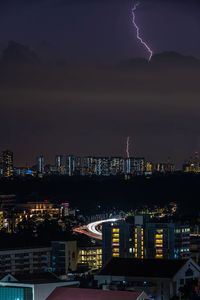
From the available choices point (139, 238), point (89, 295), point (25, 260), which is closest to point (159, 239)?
point (139, 238)

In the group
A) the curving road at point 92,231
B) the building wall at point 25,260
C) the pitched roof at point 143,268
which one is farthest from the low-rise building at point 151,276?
the curving road at point 92,231

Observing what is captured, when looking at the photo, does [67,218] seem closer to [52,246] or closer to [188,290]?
[52,246]

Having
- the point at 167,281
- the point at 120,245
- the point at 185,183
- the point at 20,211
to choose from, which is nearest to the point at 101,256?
the point at 120,245

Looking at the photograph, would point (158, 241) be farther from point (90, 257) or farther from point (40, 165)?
point (40, 165)

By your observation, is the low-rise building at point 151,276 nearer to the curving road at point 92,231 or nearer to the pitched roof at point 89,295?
the pitched roof at point 89,295

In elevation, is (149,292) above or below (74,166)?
below
